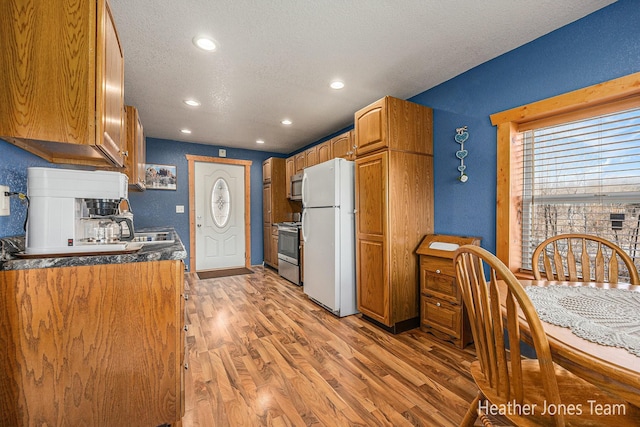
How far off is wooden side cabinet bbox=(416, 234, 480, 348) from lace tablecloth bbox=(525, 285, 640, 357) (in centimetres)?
104

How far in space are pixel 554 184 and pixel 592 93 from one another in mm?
632

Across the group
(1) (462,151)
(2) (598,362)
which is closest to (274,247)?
(1) (462,151)

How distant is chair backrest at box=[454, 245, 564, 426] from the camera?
0.77 m

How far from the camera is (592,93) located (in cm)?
177

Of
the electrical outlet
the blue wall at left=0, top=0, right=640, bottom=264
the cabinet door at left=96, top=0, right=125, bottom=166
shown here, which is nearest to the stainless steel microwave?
the blue wall at left=0, top=0, right=640, bottom=264

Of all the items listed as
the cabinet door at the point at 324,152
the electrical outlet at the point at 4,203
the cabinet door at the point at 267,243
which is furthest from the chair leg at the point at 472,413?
the cabinet door at the point at 267,243

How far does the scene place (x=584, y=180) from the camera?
190 centimetres

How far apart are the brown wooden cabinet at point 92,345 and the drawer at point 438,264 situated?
6.88 ft

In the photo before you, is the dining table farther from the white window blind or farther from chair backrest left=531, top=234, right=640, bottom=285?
the white window blind

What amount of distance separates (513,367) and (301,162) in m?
4.20

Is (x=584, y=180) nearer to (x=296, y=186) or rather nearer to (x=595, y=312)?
(x=595, y=312)

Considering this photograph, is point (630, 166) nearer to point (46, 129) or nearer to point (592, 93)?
point (592, 93)

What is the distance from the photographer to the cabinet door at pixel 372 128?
260 cm

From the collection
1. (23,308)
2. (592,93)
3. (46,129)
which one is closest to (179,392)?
(23,308)
